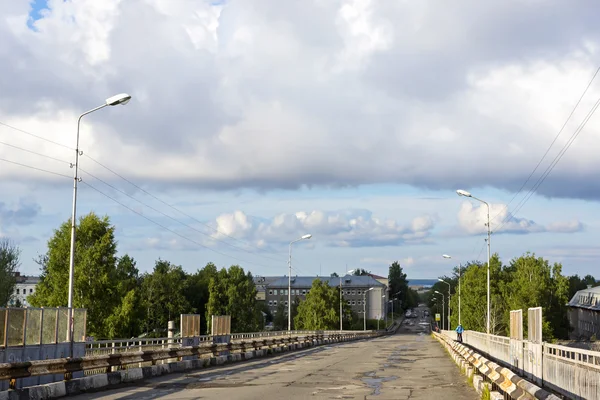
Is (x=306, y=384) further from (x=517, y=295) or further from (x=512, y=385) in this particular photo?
(x=517, y=295)

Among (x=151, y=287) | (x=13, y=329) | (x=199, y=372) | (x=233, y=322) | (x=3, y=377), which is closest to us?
(x=3, y=377)

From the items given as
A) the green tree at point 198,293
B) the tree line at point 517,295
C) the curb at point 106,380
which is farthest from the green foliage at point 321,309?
the curb at point 106,380

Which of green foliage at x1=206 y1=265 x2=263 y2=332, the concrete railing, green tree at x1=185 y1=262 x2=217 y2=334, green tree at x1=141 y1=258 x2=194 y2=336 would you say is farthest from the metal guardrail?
green tree at x1=185 y1=262 x2=217 y2=334

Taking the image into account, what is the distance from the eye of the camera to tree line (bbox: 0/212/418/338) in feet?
220

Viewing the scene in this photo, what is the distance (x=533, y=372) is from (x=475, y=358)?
256 centimetres

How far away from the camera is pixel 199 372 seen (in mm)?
24906

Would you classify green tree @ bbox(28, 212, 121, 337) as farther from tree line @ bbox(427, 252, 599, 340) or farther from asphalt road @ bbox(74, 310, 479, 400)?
tree line @ bbox(427, 252, 599, 340)

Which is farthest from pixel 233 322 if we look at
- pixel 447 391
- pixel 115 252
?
pixel 447 391

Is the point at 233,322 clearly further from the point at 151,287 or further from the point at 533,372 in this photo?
the point at 533,372

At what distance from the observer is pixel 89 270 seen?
6756cm

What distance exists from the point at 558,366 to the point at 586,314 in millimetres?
140936

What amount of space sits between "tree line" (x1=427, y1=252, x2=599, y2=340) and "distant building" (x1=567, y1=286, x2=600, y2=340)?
1197 cm

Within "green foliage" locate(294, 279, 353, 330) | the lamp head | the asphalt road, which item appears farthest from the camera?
"green foliage" locate(294, 279, 353, 330)

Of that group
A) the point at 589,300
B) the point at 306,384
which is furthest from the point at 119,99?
the point at 589,300
